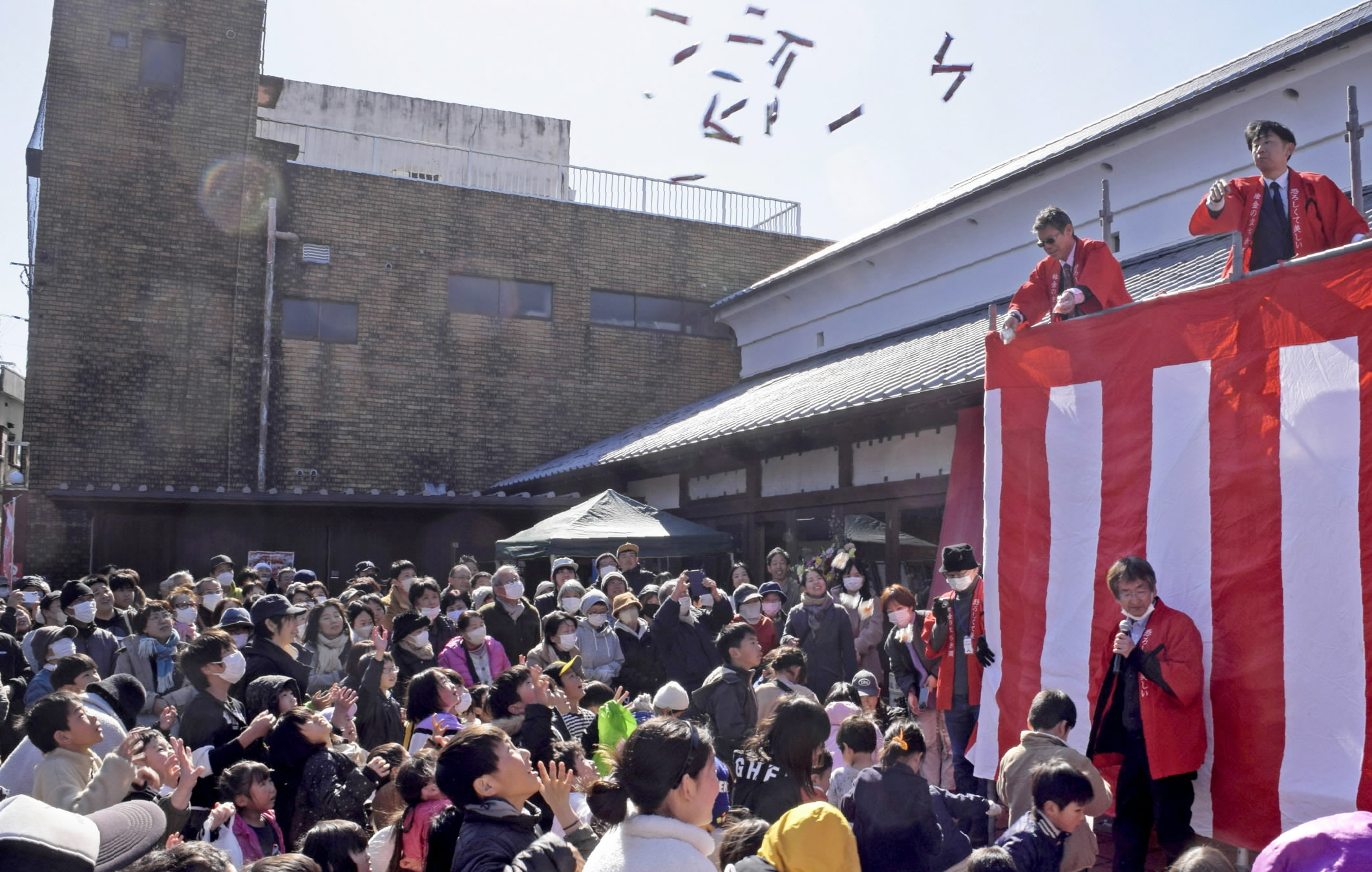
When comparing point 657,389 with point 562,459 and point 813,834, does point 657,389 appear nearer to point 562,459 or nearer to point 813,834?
point 562,459

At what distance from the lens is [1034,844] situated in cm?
386

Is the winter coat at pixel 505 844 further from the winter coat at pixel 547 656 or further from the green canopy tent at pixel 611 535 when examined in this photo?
the green canopy tent at pixel 611 535

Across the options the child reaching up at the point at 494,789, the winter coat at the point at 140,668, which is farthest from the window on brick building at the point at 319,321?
the child reaching up at the point at 494,789

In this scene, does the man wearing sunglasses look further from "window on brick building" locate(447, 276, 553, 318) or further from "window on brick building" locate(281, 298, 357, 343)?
"window on brick building" locate(281, 298, 357, 343)

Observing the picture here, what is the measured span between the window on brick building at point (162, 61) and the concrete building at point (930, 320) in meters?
9.17

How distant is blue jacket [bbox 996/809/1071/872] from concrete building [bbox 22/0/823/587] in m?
13.5

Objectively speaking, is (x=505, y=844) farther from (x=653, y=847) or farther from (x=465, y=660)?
(x=465, y=660)

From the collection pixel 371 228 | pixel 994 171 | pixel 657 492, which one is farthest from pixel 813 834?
pixel 371 228

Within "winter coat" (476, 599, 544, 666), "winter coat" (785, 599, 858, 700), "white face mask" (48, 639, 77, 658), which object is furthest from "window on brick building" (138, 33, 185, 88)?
"winter coat" (785, 599, 858, 700)

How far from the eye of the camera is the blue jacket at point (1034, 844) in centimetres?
381

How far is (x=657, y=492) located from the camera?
1659cm

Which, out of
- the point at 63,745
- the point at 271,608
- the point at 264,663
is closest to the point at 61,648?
the point at 271,608

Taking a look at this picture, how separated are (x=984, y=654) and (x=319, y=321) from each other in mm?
15986

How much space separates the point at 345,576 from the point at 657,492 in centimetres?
533
